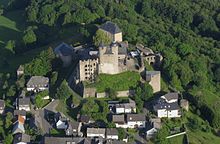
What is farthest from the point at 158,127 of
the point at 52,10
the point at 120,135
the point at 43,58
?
the point at 52,10

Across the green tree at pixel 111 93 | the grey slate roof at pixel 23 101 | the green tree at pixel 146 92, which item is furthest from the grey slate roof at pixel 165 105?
the grey slate roof at pixel 23 101

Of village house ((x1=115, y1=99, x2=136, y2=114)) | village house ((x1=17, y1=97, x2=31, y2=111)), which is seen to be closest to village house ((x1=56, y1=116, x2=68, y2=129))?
village house ((x1=17, y1=97, x2=31, y2=111))

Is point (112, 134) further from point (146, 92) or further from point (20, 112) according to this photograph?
point (20, 112)

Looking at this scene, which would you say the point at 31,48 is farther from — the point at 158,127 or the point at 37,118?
the point at 158,127

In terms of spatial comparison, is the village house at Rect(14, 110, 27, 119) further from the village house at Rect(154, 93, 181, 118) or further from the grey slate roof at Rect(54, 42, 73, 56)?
the village house at Rect(154, 93, 181, 118)

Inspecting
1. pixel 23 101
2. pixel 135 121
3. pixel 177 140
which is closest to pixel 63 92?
pixel 23 101

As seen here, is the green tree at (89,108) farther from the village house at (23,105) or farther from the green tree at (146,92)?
the village house at (23,105)
